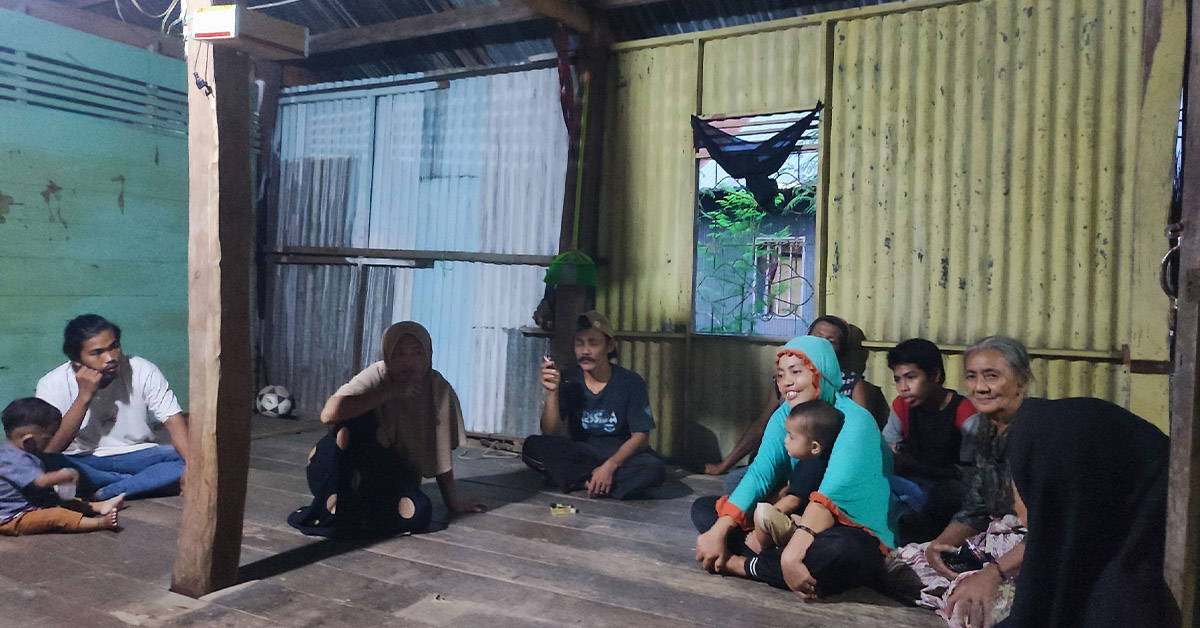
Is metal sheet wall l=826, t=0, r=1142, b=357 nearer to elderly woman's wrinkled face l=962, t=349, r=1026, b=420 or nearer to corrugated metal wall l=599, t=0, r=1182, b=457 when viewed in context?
corrugated metal wall l=599, t=0, r=1182, b=457

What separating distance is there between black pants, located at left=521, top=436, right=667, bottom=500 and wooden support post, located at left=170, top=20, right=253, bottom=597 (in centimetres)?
212

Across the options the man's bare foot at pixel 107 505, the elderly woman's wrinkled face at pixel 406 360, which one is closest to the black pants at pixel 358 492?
the elderly woman's wrinkled face at pixel 406 360

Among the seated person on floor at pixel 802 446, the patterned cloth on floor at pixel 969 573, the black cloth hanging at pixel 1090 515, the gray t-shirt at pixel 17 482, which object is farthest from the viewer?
A: the gray t-shirt at pixel 17 482

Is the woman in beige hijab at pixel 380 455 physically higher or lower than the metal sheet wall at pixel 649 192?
lower

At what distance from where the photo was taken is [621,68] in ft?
20.4

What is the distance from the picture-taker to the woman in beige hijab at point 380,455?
12.8 feet

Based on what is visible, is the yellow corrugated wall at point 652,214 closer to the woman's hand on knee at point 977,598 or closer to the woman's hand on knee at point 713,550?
the woman's hand on knee at point 713,550

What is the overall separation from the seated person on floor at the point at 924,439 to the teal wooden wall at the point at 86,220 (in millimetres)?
5801

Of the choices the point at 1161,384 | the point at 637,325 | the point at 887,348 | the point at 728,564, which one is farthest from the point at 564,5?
the point at 1161,384

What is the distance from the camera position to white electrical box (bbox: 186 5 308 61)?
2881mm

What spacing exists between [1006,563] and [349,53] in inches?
259

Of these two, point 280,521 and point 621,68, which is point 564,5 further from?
point 280,521

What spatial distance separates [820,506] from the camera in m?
3.20

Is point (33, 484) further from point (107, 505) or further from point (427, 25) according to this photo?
point (427, 25)
